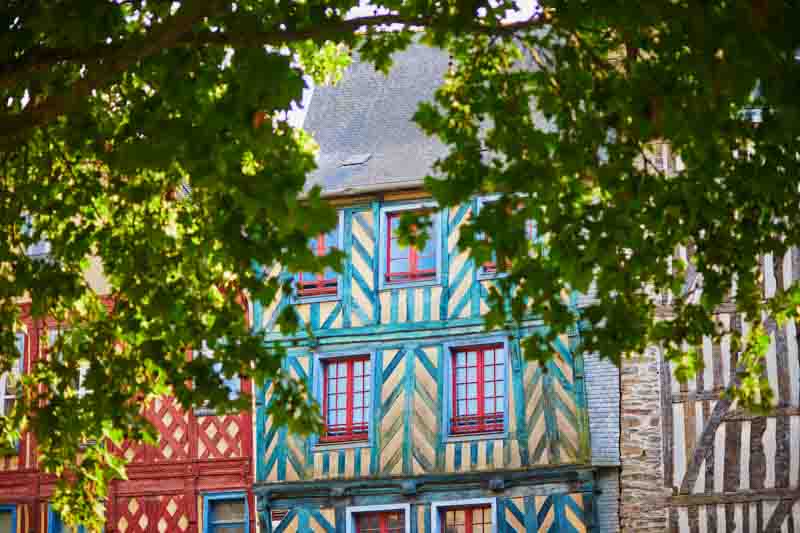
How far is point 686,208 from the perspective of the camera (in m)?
10.1

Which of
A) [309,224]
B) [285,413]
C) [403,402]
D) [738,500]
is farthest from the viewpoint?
[403,402]

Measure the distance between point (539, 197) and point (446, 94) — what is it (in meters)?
2.11

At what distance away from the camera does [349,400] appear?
1970 centimetres

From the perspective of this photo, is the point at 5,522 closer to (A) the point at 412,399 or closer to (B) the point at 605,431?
(A) the point at 412,399

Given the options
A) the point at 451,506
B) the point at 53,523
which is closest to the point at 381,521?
the point at 451,506

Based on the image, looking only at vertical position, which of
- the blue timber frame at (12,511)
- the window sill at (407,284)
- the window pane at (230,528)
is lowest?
the window pane at (230,528)

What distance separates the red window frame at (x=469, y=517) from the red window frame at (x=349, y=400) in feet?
4.55

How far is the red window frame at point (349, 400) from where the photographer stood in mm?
19531

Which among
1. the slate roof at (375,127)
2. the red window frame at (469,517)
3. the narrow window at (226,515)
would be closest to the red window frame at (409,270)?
the slate roof at (375,127)

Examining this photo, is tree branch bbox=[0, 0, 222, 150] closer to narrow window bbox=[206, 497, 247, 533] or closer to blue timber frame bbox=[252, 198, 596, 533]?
blue timber frame bbox=[252, 198, 596, 533]

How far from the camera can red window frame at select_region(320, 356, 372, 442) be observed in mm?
19531

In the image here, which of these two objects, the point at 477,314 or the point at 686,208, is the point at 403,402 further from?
the point at 686,208

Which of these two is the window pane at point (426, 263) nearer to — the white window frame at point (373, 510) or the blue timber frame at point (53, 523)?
the white window frame at point (373, 510)

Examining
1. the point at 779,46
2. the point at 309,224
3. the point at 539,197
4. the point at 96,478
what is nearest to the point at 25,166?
the point at 96,478
